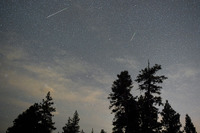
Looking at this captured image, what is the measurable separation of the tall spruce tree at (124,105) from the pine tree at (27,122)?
1208 cm

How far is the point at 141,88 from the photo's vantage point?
19.0m

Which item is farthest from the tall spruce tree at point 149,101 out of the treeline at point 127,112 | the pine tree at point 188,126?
the pine tree at point 188,126

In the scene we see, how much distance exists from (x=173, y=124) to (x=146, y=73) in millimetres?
14755

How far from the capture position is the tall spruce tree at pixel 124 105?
1853cm

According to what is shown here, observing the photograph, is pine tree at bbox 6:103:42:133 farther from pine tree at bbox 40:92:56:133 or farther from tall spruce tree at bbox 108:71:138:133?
tall spruce tree at bbox 108:71:138:133

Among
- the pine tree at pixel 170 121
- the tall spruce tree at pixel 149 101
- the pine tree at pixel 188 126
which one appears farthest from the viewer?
the pine tree at pixel 188 126

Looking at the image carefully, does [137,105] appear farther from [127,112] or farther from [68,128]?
[68,128]

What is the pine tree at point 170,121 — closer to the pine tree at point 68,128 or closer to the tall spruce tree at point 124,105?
the tall spruce tree at point 124,105

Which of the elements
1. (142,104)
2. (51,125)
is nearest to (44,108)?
(51,125)

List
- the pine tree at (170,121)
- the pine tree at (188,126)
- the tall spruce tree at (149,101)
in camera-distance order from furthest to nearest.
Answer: the pine tree at (188,126) → the pine tree at (170,121) → the tall spruce tree at (149,101)

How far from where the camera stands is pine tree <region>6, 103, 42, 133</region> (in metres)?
19.9

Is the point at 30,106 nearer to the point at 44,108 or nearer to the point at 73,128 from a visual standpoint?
the point at 44,108

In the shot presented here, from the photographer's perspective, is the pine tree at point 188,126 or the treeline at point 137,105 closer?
the treeline at point 137,105

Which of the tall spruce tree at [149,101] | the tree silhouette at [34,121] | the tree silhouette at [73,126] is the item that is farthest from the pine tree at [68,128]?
the tall spruce tree at [149,101]
